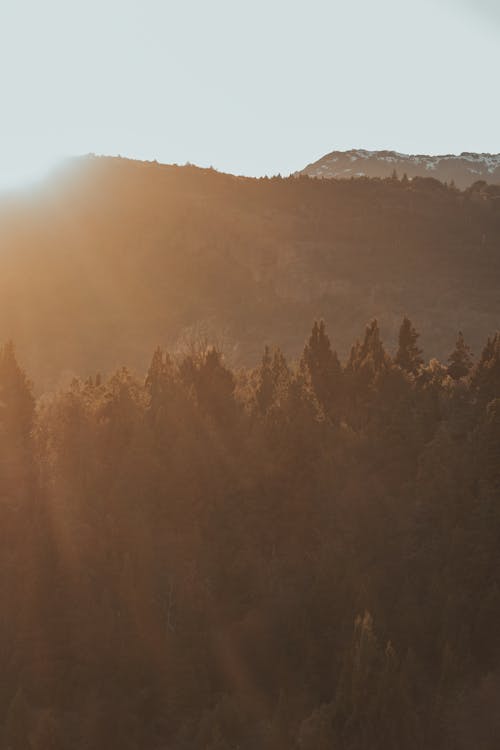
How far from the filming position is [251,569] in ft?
138

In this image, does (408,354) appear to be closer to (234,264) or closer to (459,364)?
(459,364)

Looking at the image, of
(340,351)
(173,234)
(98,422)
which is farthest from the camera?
(173,234)

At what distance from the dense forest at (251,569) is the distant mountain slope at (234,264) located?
63.5 meters

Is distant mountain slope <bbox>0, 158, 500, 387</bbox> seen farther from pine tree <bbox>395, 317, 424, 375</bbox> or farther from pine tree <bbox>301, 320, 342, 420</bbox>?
pine tree <bbox>301, 320, 342, 420</bbox>

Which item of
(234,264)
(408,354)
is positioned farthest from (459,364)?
(234,264)

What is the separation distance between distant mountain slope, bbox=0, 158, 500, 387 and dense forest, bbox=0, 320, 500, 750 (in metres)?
63.5

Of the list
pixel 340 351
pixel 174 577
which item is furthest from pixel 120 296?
pixel 174 577

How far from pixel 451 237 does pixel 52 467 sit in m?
110

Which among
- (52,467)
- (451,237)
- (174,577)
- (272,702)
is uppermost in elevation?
(451,237)

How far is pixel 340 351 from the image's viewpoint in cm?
11119

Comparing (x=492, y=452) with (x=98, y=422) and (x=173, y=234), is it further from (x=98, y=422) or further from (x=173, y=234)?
(x=173, y=234)

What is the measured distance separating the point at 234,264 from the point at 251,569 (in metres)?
109

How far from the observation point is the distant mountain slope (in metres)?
125

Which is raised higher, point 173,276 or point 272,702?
point 173,276
